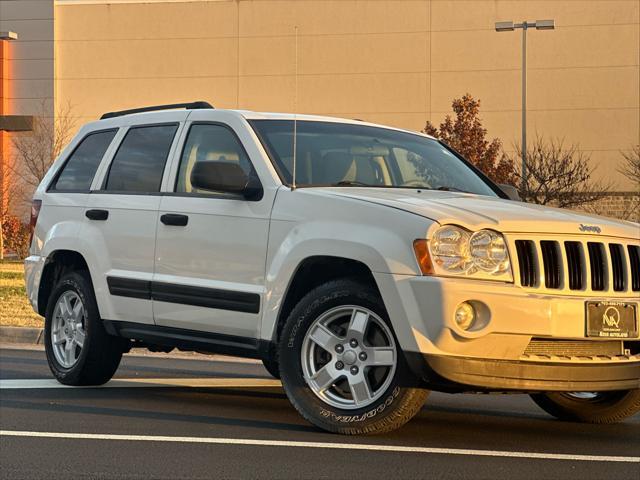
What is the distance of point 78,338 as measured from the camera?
9070mm

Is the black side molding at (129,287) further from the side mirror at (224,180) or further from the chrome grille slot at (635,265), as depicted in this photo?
the chrome grille slot at (635,265)

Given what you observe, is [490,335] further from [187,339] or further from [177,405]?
[177,405]

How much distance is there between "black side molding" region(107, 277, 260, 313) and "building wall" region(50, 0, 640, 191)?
140 feet

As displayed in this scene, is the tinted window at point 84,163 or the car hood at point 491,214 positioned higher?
the tinted window at point 84,163

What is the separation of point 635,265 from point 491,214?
0.91 m

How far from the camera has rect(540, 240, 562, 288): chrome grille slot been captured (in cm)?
659

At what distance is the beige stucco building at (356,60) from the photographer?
4997cm

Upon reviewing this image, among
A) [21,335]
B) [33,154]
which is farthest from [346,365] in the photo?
[33,154]

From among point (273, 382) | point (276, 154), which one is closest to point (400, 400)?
point (276, 154)

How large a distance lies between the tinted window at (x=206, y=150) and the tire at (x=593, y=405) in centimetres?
246

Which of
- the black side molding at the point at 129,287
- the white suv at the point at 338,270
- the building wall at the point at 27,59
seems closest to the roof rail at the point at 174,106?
the white suv at the point at 338,270

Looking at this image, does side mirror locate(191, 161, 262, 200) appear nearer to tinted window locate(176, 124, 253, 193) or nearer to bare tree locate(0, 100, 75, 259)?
tinted window locate(176, 124, 253, 193)

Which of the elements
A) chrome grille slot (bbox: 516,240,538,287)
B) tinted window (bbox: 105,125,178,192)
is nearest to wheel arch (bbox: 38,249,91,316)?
tinted window (bbox: 105,125,178,192)

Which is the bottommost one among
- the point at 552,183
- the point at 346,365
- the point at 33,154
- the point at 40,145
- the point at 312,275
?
the point at 346,365
